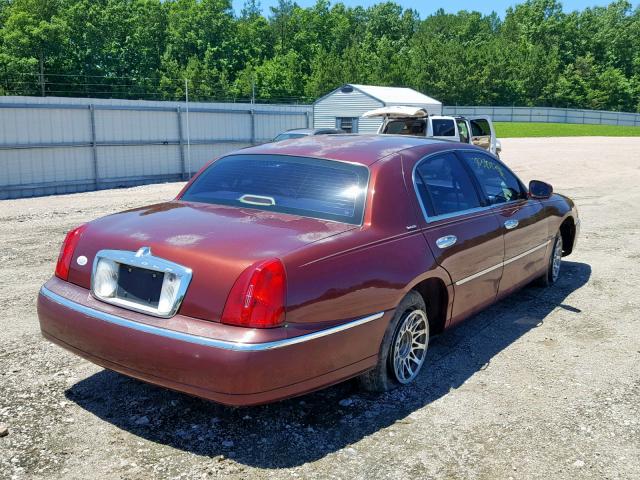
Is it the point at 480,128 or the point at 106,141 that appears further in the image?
the point at 480,128

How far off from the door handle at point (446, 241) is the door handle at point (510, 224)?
92cm

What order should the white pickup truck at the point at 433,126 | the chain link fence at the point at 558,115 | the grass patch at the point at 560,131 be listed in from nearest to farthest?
the white pickup truck at the point at 433,126 < the grass patch at the point at 560,131 < the chain link fence at the point at 558,115

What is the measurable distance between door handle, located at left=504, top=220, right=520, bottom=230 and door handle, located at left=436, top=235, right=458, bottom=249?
0.92 metres

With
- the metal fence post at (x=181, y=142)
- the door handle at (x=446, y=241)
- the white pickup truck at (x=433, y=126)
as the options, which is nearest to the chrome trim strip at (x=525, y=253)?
the door handle at (x=446, y=241)

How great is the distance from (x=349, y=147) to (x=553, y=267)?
3.25m

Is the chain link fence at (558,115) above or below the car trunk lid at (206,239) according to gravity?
above

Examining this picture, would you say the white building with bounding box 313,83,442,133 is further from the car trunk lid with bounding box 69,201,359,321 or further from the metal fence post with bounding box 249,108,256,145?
the car trunk lid with bounding box 69,201,359,321

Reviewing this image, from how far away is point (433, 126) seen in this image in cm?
1611

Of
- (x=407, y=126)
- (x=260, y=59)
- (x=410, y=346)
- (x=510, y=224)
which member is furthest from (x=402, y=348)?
(x=260, y=59)

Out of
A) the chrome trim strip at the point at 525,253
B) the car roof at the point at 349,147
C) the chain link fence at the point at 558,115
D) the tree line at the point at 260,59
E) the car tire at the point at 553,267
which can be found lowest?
the car tire at the point at 553,267

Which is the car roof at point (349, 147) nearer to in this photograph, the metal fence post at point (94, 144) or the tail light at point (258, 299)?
the tail light at point (258, 299)

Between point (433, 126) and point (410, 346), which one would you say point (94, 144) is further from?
point (410, 346)

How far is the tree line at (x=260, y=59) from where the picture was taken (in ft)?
204

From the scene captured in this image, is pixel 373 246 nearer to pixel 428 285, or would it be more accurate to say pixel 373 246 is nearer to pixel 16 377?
pixel 428 285
